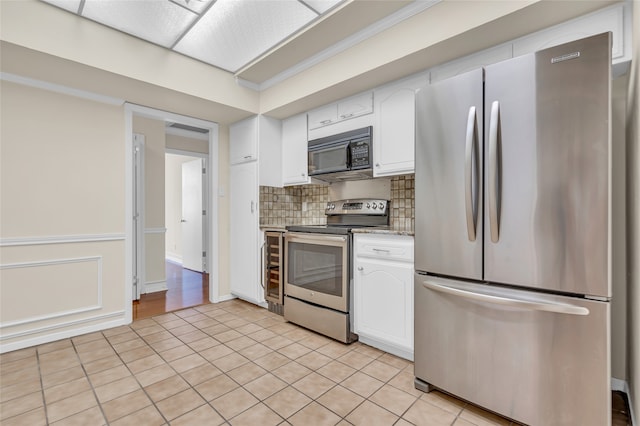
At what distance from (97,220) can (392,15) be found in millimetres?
3015

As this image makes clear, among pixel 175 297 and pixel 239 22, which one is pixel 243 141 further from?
pixel 175 297

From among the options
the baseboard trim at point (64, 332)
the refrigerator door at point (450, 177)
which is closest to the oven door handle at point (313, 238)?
the refrigerator door at point (450, 177)

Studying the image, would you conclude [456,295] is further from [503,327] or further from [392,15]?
[392,15]

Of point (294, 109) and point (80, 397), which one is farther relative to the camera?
point (294, 109)

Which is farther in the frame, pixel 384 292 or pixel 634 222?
pixel 384 292

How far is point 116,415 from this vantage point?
1.62m

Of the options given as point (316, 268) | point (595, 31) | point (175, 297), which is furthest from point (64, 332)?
point (595, 31)

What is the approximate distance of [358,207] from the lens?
304 cm

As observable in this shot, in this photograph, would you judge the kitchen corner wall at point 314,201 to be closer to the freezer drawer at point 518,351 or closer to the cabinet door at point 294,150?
the cabinet door at point 294,150

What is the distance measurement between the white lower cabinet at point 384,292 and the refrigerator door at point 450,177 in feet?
1.09

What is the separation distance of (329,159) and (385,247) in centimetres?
112

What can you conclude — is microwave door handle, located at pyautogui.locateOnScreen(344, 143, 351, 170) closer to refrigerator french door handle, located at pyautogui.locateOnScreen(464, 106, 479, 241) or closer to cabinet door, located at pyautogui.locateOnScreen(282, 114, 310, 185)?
cabinet door, located at pyautogui.locateOnScreen(282, 114, 310, 185)

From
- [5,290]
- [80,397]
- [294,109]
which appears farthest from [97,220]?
[294,109]

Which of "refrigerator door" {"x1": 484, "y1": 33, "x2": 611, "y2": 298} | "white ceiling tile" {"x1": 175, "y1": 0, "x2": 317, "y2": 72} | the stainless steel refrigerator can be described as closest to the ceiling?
"white ceiling tile" {"x1": 175, "y1": 0, "x2": 317, "y2": 72}
